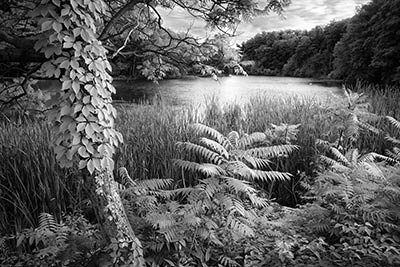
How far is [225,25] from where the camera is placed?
445 centimetres

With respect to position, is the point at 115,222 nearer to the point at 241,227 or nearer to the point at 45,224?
the point at 45,224

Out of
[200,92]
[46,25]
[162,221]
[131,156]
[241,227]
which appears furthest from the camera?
[200,92]

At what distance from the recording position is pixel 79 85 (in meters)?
1.74

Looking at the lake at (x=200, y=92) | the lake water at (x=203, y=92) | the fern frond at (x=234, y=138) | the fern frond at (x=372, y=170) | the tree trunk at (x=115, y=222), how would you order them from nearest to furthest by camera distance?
the tree trunk at (x=115, y=222) → the fern frond at (x=372, y=170) → the fern frond at (x=234, y=138) → the lake at (x=200, y=92) → the lake water at (x=203, y=92)

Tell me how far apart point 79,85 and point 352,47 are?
32.2 meters

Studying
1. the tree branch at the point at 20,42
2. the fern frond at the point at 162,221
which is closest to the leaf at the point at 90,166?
the fern frond at the point at 162,221

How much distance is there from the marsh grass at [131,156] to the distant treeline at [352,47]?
141 cm

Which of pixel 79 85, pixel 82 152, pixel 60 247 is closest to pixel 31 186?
pixel 60 247

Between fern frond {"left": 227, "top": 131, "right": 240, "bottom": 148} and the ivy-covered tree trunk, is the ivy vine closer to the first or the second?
the ivy-covered tree trunk

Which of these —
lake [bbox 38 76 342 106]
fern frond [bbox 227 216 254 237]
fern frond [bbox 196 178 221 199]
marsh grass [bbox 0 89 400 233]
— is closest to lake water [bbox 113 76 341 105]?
lake [bbox 38 76 342 106]

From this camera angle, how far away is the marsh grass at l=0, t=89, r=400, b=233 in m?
3.00

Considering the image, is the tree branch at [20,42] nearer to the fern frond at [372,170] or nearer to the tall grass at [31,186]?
the tall grass at [31,186]

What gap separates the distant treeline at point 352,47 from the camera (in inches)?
941

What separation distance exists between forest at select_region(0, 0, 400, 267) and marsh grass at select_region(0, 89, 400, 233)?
17 mm
